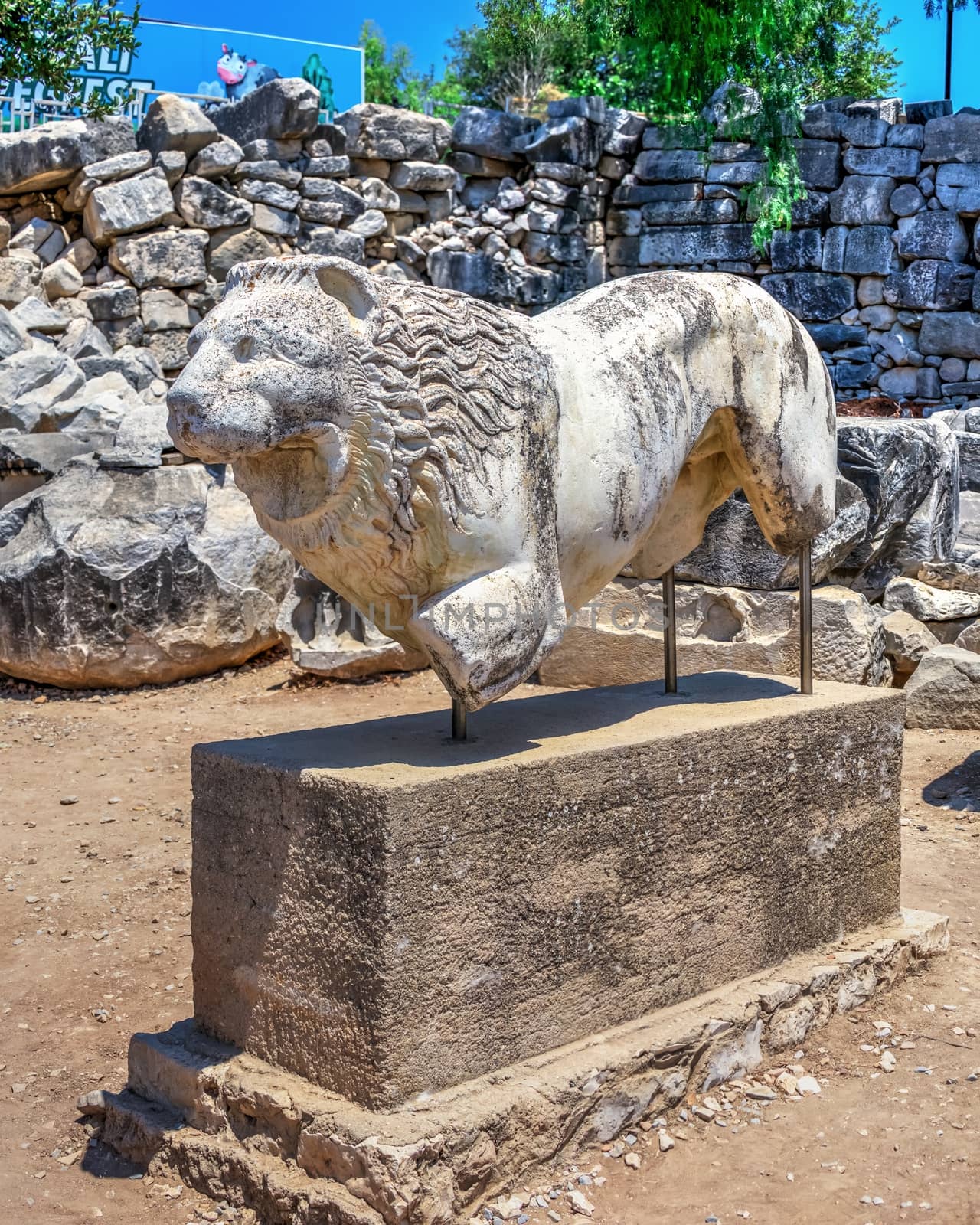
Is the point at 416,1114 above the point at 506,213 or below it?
below

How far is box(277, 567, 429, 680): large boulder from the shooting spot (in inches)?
265

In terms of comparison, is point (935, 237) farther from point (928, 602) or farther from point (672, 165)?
point (928, 602)

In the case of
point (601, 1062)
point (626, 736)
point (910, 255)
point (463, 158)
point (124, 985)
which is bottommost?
point (124, 985)

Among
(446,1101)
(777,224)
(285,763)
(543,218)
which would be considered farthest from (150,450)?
(777,224)

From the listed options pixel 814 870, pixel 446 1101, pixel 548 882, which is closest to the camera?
pixel 446 1101

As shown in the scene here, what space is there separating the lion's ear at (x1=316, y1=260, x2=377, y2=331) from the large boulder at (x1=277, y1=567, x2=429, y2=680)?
14.1 feet

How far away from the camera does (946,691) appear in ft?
19.7

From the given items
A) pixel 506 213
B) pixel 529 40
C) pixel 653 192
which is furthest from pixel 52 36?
pixel 529 40

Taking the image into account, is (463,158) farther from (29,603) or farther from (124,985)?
(124,985)

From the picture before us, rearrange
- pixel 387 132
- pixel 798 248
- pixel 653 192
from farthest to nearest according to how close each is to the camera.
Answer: pixel 653 192 < pixel 798 248 < pixel 387 132

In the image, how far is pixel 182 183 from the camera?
11008mm

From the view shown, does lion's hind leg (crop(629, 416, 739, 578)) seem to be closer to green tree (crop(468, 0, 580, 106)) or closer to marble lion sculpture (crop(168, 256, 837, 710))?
marble lion sculpture (crop(168, 256, 837, 710))

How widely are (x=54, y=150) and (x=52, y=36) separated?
17.6 ft

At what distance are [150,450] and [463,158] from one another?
6.76 meters
